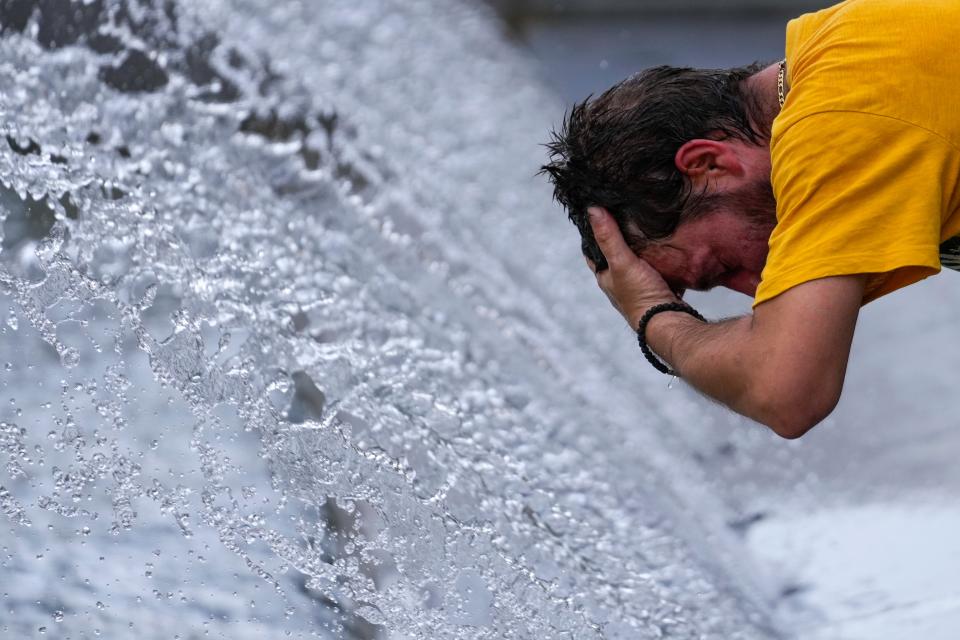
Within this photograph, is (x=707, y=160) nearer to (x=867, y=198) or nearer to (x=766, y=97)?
(x=766, y=97)

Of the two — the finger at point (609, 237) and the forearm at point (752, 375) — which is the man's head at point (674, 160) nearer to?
the finger at point (609, 237)

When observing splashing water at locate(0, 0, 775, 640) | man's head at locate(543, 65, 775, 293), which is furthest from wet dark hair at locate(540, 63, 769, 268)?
splashing water at locate(0, 0, 775, 640)

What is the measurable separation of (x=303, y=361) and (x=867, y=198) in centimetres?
128

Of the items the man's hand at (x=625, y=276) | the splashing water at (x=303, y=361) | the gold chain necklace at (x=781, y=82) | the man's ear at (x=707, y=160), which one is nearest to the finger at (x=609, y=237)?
the man's hand at (x=625, y=276)

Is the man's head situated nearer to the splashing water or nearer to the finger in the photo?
the finger

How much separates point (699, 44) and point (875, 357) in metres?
0.97

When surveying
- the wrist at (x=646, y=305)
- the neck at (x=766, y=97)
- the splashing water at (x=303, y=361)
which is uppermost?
the neck at (x=766, y=97)

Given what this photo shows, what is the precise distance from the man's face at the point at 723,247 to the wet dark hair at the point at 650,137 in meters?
0.01

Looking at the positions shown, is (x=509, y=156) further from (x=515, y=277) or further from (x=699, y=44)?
(x=699, y=44)

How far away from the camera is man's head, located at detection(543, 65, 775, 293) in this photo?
1149 millimetres

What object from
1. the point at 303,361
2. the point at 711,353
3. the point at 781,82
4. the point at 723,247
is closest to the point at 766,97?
the point at 781,82

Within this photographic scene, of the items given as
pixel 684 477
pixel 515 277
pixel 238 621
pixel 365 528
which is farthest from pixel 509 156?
pixel 238 621

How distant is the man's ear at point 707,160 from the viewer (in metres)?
1.15

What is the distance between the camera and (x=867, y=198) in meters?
0.98
